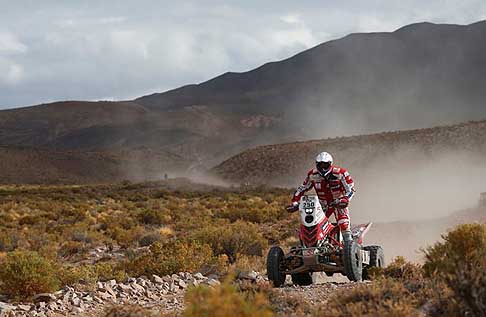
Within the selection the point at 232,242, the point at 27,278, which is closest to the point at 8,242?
the point at 232,242

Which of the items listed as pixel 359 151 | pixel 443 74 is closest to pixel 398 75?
pixel 443 74

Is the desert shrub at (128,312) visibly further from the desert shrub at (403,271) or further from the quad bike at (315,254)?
the desert shrub at (403,271)

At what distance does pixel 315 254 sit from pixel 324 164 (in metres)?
1.65

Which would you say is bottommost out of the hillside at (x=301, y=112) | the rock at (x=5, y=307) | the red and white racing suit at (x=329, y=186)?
the rock at (x=5, y=307)

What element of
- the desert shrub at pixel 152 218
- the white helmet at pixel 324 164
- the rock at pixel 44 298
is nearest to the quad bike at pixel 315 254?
the white helmet at pixel 324 164

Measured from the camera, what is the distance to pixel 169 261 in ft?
40.3

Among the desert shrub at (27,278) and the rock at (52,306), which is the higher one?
the desert shrub at (27,278)

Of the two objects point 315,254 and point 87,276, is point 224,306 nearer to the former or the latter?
point 315,254

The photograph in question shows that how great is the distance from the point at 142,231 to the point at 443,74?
14044cm

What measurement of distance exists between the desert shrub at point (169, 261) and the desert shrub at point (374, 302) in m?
5.47

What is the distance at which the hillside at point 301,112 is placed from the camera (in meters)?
134

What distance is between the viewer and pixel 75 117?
543 ft

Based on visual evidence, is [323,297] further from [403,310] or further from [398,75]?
[398,75]

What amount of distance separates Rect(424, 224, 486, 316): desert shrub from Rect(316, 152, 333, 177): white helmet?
2.22 meters
